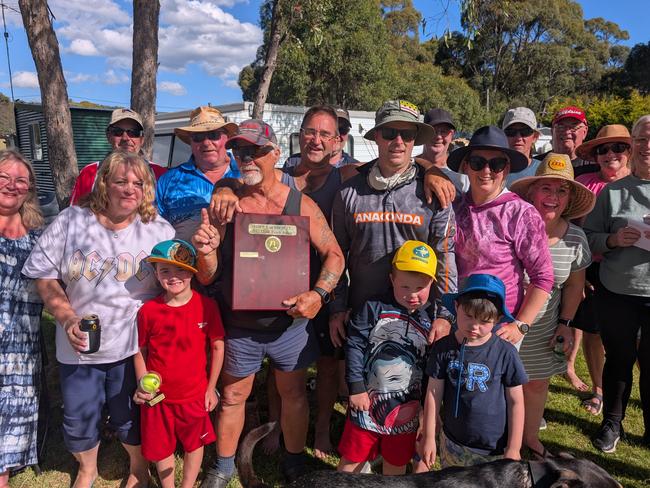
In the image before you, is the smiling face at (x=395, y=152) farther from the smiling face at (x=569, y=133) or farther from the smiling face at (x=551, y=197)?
the smiling face at (x=569, y=133)

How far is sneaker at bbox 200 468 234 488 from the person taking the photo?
3289 millimetres

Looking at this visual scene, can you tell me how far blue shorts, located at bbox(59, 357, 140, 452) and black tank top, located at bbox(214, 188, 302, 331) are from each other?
2.37 ft

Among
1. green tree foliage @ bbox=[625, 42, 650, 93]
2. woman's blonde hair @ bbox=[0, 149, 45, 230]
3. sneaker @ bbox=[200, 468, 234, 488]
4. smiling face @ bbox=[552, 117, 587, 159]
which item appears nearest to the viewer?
woman's blonde hair @ bbox=[0, 149, 45, 230]

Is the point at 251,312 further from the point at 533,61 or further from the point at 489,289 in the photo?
the point at 533,61

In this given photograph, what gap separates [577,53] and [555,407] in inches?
1950

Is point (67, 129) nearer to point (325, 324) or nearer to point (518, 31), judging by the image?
point (325, 324)

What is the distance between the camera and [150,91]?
5.24 metres

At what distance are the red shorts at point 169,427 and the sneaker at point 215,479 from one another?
32 cm

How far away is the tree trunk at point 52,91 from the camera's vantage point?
4.48 metres

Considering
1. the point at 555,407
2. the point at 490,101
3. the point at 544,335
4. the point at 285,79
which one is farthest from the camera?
the point at 490,101

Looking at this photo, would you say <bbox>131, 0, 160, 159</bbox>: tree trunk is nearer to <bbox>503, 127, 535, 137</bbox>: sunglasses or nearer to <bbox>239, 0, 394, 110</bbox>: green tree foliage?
<bbox>503, 127, 535, 137</bbox>: sunglasses

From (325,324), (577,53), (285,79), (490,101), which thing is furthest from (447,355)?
(577,53)

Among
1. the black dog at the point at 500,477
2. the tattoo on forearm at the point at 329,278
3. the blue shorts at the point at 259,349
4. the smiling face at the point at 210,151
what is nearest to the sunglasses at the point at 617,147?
the tattoo on forearm at the point at 329,278

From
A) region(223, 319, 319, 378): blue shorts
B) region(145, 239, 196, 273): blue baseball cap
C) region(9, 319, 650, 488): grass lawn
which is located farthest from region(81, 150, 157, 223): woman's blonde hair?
region(9, 319, 650, 488): grass lawn
